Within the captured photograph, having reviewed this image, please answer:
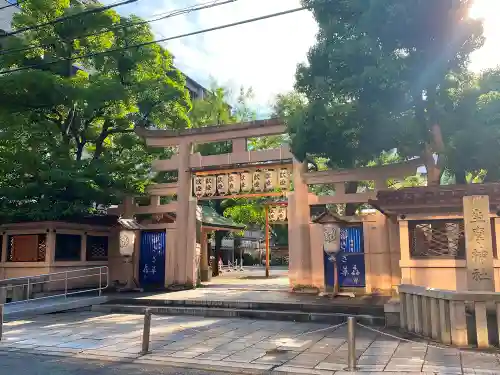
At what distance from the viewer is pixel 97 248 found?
1750 centimetres

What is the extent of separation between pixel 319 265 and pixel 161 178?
26.0 feet

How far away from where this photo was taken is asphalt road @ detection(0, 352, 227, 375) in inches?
260

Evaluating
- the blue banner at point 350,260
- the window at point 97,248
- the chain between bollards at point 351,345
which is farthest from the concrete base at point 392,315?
the window at point 97,248

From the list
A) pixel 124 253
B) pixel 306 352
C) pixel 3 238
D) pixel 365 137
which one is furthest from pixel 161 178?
pixel 306 352

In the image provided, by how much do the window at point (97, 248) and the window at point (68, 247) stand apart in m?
0.51

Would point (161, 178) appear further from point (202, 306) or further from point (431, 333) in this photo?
point (431, 333)

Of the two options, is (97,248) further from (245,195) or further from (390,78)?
(390,78)

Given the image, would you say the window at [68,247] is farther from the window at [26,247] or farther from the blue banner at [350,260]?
the blue banner at [350,260]

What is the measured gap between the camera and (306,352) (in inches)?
307

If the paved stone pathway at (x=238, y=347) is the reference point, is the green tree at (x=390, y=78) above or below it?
above

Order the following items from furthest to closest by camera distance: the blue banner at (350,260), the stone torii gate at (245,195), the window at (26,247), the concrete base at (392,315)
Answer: the window at (26,247) → the stone torii gate at (245,195) → the blue banner at (350,260) → the concrete base at (392,315)

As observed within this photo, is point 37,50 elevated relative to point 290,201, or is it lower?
elevated

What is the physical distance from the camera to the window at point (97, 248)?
17172 millimetres

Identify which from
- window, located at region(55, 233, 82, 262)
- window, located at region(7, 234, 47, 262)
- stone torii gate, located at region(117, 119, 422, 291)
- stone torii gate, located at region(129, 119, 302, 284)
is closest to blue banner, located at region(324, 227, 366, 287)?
stone torii gate, located at region(117, 119, 422, 291)
